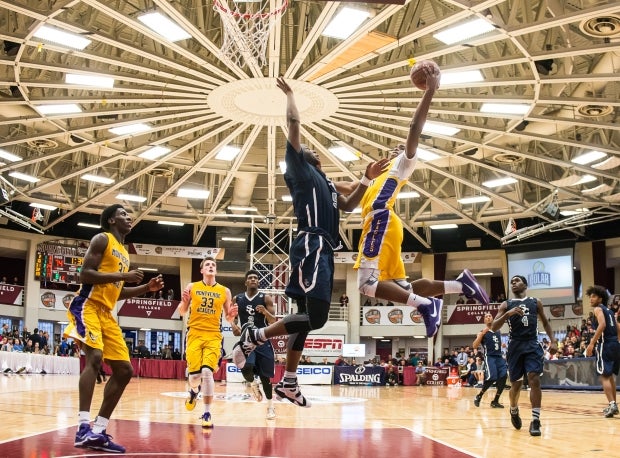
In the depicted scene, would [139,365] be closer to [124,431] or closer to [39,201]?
[39,201]

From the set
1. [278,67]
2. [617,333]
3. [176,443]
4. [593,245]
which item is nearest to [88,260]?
[176,443]

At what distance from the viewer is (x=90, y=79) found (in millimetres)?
19344

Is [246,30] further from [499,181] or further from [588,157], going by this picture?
[499,181]

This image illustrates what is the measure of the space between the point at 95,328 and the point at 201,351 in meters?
3.26

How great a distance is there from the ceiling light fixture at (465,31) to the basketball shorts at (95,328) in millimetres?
12472

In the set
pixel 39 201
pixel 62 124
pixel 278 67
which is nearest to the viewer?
pixel 278 67

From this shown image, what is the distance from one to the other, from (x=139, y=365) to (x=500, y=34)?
80.6 ft

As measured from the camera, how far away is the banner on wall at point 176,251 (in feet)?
125

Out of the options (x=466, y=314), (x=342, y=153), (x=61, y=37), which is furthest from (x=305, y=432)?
(x=466, y=314)

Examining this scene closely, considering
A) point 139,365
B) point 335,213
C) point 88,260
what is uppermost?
point 335,213

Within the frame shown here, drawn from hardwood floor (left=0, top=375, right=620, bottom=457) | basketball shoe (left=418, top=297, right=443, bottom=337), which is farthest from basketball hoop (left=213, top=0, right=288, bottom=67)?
basketball shoe (left=418, top=297, right=443, bottom=337)

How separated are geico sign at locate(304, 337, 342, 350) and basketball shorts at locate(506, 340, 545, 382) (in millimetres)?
26430

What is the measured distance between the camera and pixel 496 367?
53.2ft

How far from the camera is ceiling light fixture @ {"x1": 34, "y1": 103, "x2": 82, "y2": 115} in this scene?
21375mm
